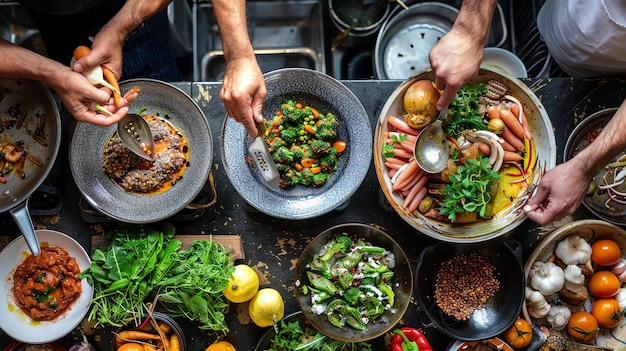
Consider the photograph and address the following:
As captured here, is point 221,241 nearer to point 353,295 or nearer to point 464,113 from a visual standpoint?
point 353,295

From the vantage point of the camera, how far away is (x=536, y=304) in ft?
6.93

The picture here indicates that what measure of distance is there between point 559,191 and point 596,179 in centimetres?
38

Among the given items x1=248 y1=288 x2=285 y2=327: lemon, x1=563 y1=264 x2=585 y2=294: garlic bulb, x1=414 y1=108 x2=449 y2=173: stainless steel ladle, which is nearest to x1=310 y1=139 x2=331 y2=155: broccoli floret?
x1=414 y1=108 x2=449 y2=173: stainless steel ladle

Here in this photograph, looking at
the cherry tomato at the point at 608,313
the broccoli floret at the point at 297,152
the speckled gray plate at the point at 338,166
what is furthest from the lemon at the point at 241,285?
the cherry tomato at the point at 608,313

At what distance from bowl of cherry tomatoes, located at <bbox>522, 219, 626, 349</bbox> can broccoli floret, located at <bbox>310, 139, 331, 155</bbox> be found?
99 cm

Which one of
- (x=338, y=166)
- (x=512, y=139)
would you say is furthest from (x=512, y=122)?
(x=338, y=166)

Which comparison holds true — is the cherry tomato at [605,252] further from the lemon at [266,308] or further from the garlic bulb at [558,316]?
the lemon at [266,308]

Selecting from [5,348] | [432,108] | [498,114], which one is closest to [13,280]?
[5,348]

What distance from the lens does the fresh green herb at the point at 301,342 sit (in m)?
2.08

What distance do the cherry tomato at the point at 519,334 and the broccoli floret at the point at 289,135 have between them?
47.4 inches

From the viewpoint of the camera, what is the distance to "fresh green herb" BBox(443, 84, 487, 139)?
2.02 m

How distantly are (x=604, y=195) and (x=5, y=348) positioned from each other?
2.65m

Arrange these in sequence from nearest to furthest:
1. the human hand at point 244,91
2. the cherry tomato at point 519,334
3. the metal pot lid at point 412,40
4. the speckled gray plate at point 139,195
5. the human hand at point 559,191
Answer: the human hand at point 244,91
the human hand at point 559,191
the speckled gray plate at point 139,195
the cherry tomato at point 519,334
the metal pot lid at point 412,40

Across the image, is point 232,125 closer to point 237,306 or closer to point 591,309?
point 237,306
